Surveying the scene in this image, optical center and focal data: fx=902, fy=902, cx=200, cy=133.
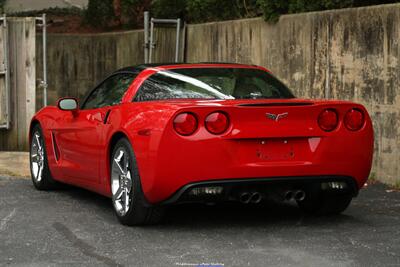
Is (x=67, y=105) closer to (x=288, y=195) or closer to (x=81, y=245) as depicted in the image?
(x=81, y=245)

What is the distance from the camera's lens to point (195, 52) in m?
14.7

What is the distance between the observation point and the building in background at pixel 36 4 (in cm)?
2250

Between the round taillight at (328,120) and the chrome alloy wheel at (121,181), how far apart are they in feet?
5.10

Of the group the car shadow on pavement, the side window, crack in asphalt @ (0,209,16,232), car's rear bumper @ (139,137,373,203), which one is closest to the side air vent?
the side window

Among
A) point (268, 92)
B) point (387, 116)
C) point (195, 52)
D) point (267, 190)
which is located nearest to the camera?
point (267, 190)

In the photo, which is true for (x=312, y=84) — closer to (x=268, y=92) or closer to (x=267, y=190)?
(x=268, y=92)

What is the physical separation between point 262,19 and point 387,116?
3166 millimetres

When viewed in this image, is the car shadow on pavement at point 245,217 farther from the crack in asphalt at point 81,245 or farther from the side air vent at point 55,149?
the side air vent at point 55,149

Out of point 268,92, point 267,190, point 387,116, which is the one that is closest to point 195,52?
point 387,116

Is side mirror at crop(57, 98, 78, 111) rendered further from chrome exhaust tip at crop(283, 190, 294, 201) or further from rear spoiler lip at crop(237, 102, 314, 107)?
chrome exhaust tip at crop(283, 190, 294, 201)

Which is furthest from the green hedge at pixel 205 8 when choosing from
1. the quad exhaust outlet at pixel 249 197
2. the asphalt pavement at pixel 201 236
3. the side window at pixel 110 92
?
the quad exhaust outlet at pixel 249 197

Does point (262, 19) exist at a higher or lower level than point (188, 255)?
higher

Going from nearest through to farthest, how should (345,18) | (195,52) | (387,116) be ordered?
(387,116)
(345,18)
(195,52)

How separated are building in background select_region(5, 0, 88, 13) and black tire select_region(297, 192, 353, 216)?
15706mm
